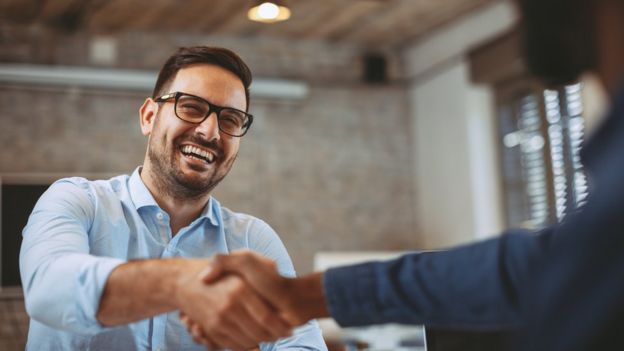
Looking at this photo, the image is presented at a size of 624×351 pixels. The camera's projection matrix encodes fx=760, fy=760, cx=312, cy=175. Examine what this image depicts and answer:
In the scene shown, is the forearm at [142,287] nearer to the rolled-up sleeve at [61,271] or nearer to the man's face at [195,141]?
the rolled-up sleeve at [61,271]

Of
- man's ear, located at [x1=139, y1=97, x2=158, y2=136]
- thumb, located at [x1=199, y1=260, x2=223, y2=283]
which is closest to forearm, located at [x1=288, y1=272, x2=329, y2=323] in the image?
thumb, located at [x1=199, y1=260, x2=223, y2=283]

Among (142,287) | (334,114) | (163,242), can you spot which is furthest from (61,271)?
(334,114)

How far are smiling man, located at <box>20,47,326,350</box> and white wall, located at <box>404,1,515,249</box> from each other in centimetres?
404

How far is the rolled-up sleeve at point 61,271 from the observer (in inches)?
48.6

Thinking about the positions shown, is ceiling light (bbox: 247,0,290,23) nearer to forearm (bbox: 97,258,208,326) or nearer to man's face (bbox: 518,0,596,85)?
forearm (bbox: 97,258,208,326)

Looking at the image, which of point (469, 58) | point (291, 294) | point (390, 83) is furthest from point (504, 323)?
point (390, 83)

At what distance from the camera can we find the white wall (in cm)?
578

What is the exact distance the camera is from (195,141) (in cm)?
181

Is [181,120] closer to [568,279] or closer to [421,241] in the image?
[568,279]

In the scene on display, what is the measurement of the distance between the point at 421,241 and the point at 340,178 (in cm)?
92

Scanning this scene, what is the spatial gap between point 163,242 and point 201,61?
17.2 inches

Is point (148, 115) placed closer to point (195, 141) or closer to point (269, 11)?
point (195, 141)

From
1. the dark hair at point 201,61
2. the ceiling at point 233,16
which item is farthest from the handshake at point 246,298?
the ceiling at point 233,16

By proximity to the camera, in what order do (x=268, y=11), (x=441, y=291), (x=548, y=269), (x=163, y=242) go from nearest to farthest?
(x=548, y=269), (x=441, y=291), (x=163, y=242), (x=268, y=11)
